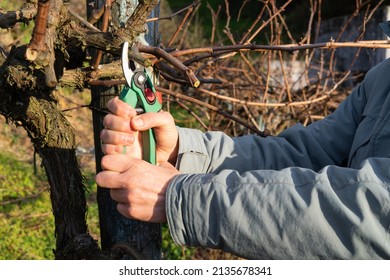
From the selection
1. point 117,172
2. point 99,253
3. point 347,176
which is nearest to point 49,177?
point 99,253

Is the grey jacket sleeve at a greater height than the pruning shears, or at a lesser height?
lesser

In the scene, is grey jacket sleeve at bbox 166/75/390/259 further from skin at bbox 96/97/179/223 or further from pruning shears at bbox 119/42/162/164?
pruning shears at bbox 119/42/162/164

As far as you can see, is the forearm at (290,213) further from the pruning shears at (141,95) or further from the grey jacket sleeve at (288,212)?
the pruning shears at (141,95)

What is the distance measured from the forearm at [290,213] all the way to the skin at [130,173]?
2.0 inches

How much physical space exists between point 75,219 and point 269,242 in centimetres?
82

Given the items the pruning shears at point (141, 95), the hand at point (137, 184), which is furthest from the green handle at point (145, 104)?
the hand at point (137, 184)

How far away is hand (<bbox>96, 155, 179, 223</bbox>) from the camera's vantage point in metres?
1.36

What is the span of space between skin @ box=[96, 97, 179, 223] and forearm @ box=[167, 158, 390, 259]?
0.17ft

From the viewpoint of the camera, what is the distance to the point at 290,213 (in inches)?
51.1

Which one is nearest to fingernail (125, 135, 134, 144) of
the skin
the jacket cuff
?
the skin

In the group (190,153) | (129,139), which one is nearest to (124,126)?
(129,139)

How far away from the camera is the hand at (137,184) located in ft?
4.47

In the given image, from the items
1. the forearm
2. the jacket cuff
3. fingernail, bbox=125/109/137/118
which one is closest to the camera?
the forearm

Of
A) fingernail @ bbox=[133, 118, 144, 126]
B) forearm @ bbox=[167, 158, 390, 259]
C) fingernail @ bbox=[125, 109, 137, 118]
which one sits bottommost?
forearm @ bbox=[167, 158, 390, 259]
